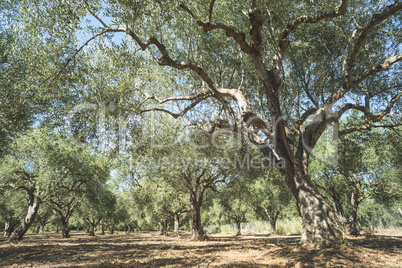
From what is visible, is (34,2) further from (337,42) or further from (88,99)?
(337,42)

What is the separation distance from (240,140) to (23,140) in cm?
2051

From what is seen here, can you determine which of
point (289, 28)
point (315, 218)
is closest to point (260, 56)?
point (289, 28)

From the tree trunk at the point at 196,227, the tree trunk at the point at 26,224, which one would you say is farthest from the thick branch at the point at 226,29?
the tree trunk at the point at 26,224

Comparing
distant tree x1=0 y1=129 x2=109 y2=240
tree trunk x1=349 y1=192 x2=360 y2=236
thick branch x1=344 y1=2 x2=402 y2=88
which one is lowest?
tree trunk x1=349 y1=192 x2=360 y2=236

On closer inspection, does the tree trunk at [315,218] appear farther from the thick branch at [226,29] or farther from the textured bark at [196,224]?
the textured bark at [196,224]

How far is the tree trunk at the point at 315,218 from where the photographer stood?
272 inches

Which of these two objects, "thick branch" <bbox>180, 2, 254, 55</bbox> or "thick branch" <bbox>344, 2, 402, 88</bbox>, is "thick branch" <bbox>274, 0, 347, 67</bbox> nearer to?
"thick branch" <bbox>344, 2, 402, 88</bbox>

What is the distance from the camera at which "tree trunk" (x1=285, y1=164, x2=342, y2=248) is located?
22.6 ft

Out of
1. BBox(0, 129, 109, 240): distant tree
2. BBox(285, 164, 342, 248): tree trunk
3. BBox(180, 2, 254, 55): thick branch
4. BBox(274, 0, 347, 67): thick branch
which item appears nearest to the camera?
BBox(285, 164, 342, 248): tree trunk

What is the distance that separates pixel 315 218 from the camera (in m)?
7.29

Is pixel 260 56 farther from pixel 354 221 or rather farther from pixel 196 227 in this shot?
pixel 354 221

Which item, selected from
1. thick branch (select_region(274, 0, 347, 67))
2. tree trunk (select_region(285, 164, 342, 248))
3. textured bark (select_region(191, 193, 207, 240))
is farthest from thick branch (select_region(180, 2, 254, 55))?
textured bark (select_region(191, 193, 207, 240))

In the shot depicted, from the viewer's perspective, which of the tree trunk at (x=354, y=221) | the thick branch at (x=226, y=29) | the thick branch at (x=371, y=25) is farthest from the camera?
the tree trunk at (x=354, y=221)

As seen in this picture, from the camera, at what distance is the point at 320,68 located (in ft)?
40.7
